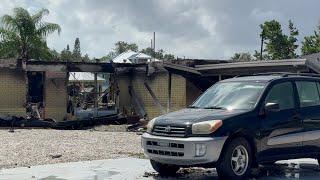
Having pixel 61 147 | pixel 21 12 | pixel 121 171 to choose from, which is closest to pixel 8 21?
pixel 21 12

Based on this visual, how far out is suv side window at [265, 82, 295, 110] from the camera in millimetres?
9883

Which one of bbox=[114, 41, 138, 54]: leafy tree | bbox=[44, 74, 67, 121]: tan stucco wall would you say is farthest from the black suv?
bbox=[114, 41, 138, 54]: leafy tree

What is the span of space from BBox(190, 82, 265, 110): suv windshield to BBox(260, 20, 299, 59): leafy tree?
1324 inches

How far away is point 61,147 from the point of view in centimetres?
1446

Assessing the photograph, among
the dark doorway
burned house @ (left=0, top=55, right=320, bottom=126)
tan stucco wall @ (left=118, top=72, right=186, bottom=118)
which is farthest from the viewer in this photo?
the dark doorway

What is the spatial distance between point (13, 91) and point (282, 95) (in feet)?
55.2

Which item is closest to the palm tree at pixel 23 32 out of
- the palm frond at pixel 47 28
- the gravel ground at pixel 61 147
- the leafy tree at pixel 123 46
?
the palm frond at pixel 47 28

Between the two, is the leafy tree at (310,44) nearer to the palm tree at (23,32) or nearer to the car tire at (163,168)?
Result: the palm tree at (23,32)

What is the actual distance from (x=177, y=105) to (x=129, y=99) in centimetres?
419

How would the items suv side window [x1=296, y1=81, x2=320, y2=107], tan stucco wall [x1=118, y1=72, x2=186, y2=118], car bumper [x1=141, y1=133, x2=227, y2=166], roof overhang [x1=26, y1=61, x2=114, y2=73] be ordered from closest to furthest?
car bumper [x1=141, y1=133, x2=227, y2=166] < suv side window [x1=296, y1=81, x2=320, y2=107] < tan stucco wall [x1=118, y1=72, x2=186, y2=118] < roof overhang [x1=26, y1=61, x2=114, y2=73]

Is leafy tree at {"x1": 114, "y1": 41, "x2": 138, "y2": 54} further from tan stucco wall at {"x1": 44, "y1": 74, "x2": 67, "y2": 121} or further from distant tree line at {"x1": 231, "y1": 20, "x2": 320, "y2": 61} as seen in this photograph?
tan stucco wall at {"x1": 44, "y1": 74, "x2": 67, "y2": 121}

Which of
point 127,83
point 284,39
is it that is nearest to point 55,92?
point 127,83

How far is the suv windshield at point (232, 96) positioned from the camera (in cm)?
965

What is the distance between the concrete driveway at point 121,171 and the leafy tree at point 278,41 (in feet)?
108
